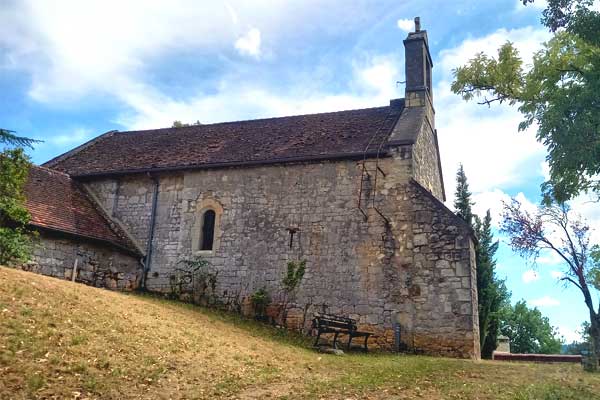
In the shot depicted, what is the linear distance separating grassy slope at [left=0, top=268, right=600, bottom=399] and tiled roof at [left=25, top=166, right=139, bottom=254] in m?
4.13

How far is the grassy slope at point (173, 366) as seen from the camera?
792 centimetres

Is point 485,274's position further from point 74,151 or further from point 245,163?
point 74,151

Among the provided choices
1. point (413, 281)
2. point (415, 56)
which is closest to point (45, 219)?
point (413, 281)

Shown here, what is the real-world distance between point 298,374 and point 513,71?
10690 mm

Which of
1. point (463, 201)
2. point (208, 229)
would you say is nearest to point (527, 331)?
point (463, 201)

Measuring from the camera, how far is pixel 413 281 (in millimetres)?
14703

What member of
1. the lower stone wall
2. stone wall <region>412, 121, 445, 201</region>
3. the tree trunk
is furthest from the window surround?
the tree trunk

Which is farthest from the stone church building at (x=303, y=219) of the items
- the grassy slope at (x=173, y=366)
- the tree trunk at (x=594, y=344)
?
the tree trunk at (x=594, y=344)

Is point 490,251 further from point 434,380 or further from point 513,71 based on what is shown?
point 434,380

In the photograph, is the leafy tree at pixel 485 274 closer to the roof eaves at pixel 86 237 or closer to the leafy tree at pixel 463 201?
the leafy tree at pixel 463 201

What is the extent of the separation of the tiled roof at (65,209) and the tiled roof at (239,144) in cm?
105

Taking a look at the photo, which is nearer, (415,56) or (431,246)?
(431,246)

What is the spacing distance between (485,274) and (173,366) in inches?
608

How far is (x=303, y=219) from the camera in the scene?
1638cm
